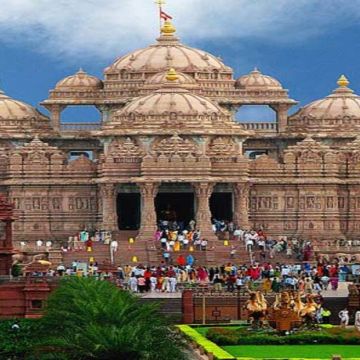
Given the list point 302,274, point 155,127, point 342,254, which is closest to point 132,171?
point 155,127

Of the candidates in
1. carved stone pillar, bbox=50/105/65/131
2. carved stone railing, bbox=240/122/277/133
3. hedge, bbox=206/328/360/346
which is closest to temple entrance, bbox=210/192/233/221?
carved stone railing, bbox=240/122/277/133

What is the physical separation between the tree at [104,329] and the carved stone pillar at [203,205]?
42.0 meters

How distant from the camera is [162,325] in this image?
6425 centimetres

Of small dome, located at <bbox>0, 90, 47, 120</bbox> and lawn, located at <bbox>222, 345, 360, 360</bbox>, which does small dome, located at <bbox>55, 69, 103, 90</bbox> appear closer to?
small dome, located at <bbox>0, 90, 47, 120</bbox>

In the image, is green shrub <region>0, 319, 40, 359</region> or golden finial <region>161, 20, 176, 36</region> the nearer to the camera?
green shrub <region>0, 319, 40, 359</region>

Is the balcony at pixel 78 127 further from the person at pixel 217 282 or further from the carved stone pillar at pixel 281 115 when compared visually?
the person at pixel 217 282

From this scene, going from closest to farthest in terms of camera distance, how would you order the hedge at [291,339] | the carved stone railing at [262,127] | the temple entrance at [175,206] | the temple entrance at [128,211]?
the hedge at [291,339] < the temple entrance at [175,206] < the temple entrance at [128,211] < the carved stone railing at [262,127]

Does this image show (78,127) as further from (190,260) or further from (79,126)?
(190,260)

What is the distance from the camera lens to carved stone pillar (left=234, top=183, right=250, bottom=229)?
112875 mm

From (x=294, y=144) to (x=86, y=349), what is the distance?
217 ft

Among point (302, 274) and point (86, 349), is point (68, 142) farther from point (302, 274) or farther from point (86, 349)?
point (86, 349)

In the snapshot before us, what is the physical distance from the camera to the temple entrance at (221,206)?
376 ft

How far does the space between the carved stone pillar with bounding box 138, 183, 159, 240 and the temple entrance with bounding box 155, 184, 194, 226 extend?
2708 millimetres

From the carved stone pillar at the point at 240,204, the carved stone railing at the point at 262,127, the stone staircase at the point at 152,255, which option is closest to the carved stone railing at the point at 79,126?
the carved stone railing at the point at 262,127
